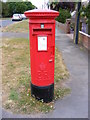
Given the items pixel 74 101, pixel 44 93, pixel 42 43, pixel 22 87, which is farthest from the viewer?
pixel 22 87

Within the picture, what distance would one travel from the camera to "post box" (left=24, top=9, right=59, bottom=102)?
3.33m

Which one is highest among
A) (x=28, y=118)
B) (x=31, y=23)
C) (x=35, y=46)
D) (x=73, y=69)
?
(x=31, y=23)

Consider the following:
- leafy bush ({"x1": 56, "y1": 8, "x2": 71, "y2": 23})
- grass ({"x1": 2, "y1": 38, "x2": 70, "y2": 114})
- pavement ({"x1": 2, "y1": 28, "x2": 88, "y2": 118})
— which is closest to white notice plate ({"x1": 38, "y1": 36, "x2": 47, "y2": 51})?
grass ({"x1": 2, "y1": 38, "x2": 70, "y2": 114})

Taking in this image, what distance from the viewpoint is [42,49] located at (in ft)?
11.5

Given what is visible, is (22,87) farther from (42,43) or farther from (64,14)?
(64,14)

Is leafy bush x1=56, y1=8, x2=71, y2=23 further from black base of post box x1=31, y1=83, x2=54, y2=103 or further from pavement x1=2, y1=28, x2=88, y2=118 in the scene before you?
black base of post box x1=31, y1=83, x2=54, y2=103

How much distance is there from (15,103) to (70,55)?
15.9 ft

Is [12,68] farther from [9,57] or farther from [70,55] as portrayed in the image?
[70,55]

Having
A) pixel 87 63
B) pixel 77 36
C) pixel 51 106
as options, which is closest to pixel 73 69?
pixel 87 63

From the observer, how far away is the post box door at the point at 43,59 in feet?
11.3

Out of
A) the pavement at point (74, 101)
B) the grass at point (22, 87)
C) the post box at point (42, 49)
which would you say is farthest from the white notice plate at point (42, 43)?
the pavement at point (74, 101)

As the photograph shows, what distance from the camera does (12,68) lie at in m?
6.11

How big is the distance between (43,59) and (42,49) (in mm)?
203

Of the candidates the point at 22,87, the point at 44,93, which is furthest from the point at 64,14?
the point at 44,93
